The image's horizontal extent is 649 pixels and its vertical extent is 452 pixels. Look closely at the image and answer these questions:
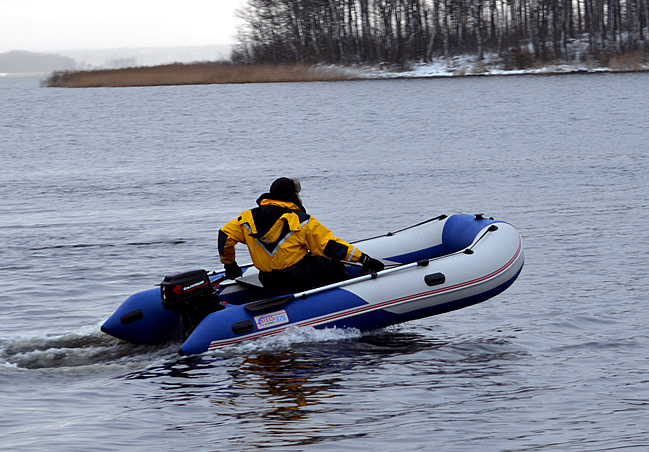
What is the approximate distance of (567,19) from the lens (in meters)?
53.2

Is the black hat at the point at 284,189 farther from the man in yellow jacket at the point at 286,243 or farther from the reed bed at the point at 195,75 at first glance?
the reed bed at the point at 195,75

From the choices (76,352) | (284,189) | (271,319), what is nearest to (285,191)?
(284,189)

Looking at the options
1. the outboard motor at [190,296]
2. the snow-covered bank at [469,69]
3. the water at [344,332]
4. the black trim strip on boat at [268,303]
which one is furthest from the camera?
the snow-covered bank at [469,69]

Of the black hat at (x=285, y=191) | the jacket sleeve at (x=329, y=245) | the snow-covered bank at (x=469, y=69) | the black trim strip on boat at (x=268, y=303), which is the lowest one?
the black trim strip on boat at (x=268, y=303)

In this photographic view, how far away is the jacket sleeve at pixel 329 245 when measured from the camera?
20.1 feet

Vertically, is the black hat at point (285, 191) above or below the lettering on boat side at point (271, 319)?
above

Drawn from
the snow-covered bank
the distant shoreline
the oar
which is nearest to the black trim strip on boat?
the oar

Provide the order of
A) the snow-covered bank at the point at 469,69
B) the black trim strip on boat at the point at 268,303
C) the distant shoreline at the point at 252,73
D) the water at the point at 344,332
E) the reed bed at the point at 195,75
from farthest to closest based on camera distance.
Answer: the reed bed at the point at 195,75 → the distant shoreline at the point at 252,73 → the snow-covered bank at the point at 469,69 → the black trim strip on boat at the point at 268,303 → the water at the point at 344,332

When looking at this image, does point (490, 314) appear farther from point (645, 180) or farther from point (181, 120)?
point (181, 120)

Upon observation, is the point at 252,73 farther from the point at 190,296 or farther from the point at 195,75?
the point at 190,296

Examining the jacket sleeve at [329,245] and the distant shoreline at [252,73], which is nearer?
the jacket sleeve at [329,245]

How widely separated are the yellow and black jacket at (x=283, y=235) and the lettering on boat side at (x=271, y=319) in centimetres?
38

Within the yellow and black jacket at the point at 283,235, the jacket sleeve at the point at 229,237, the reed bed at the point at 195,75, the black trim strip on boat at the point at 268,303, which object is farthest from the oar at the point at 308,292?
the reed bed at the point at 195,75

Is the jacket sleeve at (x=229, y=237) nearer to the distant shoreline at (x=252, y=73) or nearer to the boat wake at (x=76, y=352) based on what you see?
the boat wake at (x=76, y=352)
